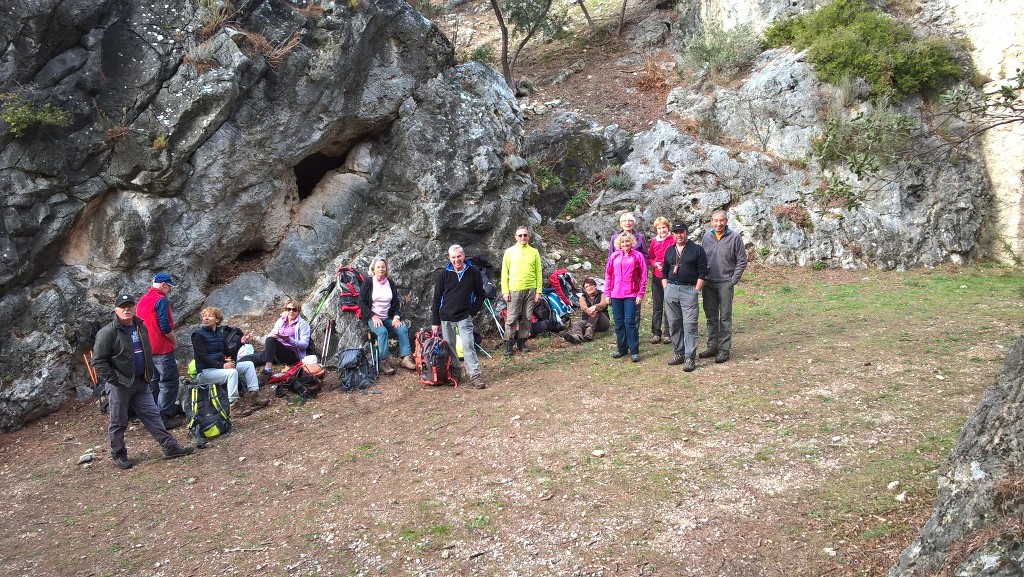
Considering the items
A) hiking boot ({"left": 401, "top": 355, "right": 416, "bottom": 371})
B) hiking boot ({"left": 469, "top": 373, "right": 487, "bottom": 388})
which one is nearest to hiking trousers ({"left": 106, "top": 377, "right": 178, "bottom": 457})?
hiking boot ({"left": 401, "top": 355, "right": 416, "bottom": 371})

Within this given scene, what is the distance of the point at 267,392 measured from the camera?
28.9 feet

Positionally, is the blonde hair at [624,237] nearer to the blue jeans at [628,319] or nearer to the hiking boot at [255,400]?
the blue jeans at [628,319]

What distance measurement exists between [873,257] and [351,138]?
12.6 meters

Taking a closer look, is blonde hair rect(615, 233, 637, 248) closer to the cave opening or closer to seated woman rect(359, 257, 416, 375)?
seated woman rect(359, 257, 416, 375)

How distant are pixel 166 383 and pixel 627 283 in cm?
634

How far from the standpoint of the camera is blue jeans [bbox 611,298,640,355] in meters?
8.56

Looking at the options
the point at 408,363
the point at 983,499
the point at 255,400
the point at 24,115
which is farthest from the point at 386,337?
the point at 983,499

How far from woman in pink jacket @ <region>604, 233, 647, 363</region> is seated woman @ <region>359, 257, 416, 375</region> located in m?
3.32

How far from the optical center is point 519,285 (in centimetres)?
956

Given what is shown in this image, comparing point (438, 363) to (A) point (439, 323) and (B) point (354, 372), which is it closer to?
(A) point (439, 323)

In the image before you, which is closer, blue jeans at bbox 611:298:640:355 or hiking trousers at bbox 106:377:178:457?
hiking trousers at bbox 106:377:178:457

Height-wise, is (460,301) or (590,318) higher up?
(460,301)

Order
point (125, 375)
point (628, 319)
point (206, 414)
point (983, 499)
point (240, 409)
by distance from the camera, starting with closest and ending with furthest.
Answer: point (983, 499)
point (125, 375)
point (206, 414)
point (240, 409)
point (628, 319)

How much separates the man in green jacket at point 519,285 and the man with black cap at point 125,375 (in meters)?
4.83
